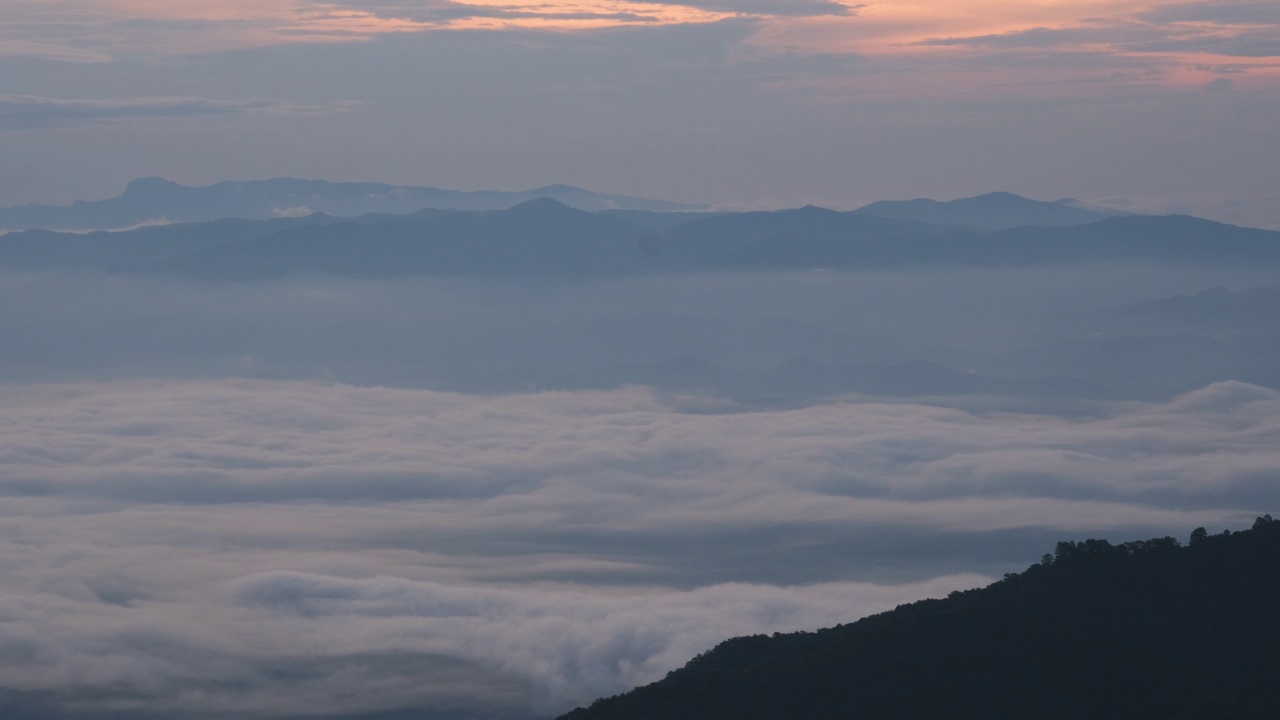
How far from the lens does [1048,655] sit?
49.9 metres

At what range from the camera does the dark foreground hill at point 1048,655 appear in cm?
4738

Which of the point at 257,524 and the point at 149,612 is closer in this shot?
the point at 149,612

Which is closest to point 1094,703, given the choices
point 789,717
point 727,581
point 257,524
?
point 789,717

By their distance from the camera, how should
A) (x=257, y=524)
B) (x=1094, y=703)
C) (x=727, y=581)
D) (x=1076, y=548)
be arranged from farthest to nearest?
(x=257, y=524) → (x=727, y=581) → (x=1076, y=548) → (x=1094, y=703)

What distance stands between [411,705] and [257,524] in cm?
8498

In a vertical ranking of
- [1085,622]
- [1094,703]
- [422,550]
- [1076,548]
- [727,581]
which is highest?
[422,550]

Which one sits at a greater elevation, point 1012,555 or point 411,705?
point 1012,555

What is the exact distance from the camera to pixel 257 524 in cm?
19162

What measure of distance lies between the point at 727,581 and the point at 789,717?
109 metres

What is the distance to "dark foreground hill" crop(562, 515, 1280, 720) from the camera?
155ft

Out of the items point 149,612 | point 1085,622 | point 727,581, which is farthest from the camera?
point 727,581

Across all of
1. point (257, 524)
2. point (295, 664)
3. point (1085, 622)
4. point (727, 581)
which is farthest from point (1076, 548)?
point (257, 524)

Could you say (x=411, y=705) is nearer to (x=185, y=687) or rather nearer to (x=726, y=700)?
(x=185, y=687)

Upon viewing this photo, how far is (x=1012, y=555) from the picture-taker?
16550 cm
